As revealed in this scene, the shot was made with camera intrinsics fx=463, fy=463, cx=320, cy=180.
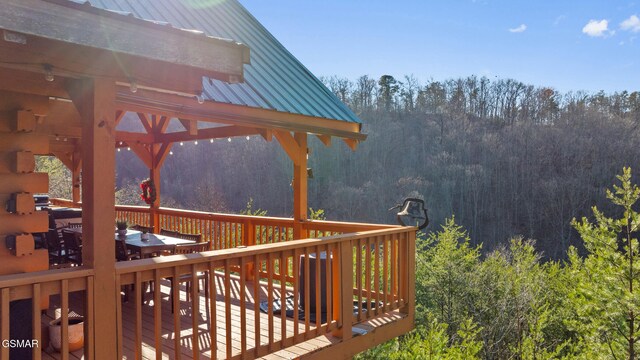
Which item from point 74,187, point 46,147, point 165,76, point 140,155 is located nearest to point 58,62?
point 165,76

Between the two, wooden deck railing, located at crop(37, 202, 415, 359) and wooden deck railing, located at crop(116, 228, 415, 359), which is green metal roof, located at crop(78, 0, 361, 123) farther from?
wooden deck railing, located at crop(116, 228, 415, 359)

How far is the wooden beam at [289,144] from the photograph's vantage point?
6.49 m

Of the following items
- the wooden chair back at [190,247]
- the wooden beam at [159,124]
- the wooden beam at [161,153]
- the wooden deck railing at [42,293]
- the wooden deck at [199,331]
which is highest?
the wooden beam at [159,124]

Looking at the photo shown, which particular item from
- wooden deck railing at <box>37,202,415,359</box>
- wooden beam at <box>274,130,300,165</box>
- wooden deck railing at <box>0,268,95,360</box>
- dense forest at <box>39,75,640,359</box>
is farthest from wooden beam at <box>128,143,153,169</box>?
dense forest at <box>39,75,640,359</box>

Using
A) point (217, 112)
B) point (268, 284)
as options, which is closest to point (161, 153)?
point (217, 112)

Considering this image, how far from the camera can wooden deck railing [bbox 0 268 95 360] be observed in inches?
96.3

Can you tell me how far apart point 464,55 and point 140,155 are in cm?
5047

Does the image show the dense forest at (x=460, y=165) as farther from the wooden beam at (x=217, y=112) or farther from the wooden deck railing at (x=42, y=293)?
the wooden deck railing at (x=42, y=293)

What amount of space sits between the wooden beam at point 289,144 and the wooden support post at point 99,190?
371 cm

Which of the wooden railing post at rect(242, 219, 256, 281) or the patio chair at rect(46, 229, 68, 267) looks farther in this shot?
the wooden railing post at rect(242, 219, 256, 281)

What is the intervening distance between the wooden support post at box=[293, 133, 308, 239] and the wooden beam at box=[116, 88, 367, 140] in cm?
47

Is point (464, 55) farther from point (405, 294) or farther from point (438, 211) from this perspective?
point (405, 294)

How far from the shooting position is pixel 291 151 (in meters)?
6.54

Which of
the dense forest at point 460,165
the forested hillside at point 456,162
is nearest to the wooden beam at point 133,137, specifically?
the dense forest at point 460,165
